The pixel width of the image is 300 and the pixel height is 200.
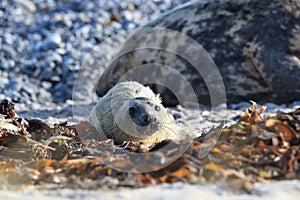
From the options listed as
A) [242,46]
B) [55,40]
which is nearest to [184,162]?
[242,46]

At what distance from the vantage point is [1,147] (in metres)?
4.57

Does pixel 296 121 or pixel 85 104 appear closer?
pixel 296 121

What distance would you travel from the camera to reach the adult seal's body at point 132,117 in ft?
19.1

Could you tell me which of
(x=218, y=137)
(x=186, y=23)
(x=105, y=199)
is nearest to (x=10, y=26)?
(x=186, y=23)

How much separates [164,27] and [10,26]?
4.15m

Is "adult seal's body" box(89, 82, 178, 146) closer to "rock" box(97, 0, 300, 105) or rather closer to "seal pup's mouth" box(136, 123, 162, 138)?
"seal pup's mouth" box(136, 123, 162, 138)

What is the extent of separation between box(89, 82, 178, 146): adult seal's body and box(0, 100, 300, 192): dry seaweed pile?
1311mm

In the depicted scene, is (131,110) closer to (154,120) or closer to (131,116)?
(131,116)

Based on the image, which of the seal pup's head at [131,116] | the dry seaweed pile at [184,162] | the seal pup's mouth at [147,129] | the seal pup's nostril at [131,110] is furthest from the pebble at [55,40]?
the dry seaweed pile at [184,162]

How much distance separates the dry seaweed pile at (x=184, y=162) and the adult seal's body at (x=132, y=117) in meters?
1.31

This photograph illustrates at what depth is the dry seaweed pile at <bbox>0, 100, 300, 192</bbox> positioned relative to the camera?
3.45 m

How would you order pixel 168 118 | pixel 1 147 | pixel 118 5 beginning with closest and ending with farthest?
1. pixel 1 147
2. pixel 168 118
3. pixel 118 5

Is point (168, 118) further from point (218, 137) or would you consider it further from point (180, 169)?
point (180, 169)

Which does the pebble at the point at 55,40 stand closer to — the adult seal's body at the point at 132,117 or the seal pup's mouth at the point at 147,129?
the adult seal's body at the point at 132,117
